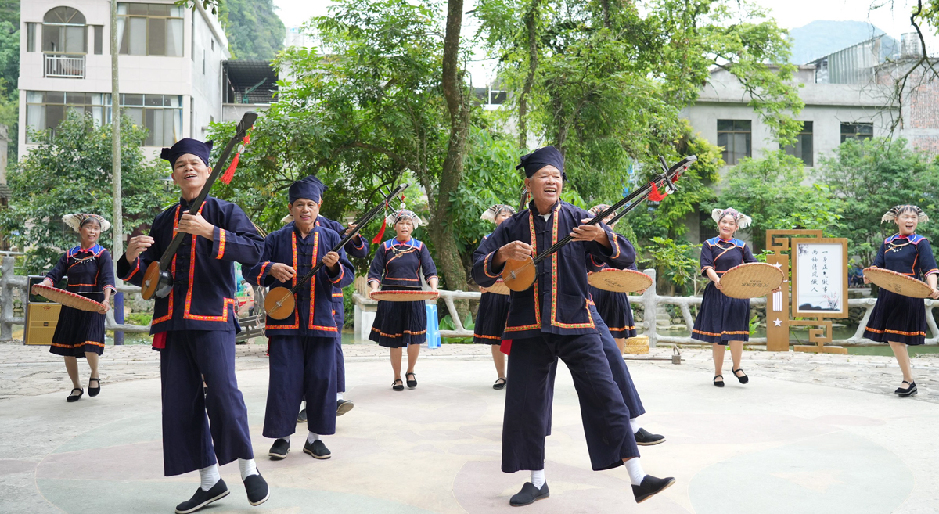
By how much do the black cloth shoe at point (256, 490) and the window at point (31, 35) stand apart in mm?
25628

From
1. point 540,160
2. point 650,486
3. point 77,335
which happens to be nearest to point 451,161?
point 77,335

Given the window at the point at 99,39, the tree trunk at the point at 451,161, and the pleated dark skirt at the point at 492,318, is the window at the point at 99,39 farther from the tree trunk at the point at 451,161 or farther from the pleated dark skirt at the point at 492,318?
the pleated dark skirt at the point at 492,318

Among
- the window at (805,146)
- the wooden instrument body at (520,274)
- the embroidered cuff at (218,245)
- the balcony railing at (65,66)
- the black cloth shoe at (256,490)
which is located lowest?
the black cloth shoe at (256,490)

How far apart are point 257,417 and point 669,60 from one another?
1368 cm

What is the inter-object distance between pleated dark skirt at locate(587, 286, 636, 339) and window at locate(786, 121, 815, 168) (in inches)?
829

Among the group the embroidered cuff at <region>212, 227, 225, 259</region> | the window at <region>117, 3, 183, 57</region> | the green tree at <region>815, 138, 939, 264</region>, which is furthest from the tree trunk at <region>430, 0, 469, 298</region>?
the window at <region>117, 3, 183, 57</region>

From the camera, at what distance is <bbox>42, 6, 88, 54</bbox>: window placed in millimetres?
24766

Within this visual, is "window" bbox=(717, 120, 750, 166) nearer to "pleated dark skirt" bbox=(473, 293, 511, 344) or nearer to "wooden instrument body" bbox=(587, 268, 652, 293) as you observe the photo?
"wooden instrument body" bbox=(587, 268, 652, 293)

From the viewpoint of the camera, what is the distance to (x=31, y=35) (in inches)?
970

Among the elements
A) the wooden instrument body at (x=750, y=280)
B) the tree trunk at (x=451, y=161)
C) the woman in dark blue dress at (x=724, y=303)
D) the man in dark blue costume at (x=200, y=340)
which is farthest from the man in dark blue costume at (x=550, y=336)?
the tree trunk at (x=451, y=161)

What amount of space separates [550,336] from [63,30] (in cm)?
2625

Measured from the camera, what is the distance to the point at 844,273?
11.5 metres

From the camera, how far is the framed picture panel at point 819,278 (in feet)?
37.7

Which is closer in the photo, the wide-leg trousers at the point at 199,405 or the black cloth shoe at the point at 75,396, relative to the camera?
the wide-leg trousers at the point at 199,405
